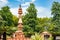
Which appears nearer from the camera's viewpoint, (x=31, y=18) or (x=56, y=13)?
(x=31, y=18)

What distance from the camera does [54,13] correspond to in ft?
104

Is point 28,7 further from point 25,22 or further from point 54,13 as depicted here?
point 54,13

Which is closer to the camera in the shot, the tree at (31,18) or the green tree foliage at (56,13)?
the tree at (31,18)

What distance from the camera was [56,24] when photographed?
30.8 meters

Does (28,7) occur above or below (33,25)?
above

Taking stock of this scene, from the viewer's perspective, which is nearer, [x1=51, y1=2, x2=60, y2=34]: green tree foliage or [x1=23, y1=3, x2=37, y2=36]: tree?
[x1=23, y1=3, x2=37, y2=36]: tree

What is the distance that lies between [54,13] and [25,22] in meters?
4.34

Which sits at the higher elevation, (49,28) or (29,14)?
(29,14)

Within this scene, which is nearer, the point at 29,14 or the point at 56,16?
the point at 29,14

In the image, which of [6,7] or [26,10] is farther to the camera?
[6,7]

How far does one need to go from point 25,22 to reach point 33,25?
1.10m

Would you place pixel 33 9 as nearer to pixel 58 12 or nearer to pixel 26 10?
pixel 26 10

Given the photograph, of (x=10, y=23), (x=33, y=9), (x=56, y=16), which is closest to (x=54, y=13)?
(x=56, y=16)

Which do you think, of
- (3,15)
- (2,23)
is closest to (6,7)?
(3,15)
